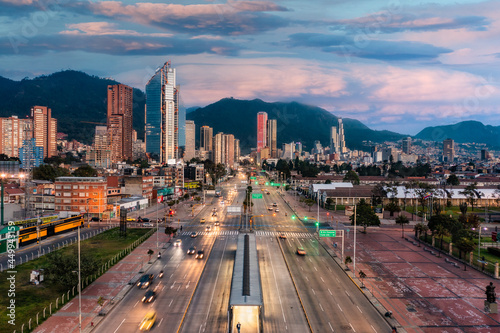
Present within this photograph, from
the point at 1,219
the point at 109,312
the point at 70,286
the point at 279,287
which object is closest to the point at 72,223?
the point at 1,219

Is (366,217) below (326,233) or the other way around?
below

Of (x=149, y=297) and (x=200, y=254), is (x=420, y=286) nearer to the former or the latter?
(x=200, y=254)

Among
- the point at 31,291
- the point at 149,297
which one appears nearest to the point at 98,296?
the point at 149,297

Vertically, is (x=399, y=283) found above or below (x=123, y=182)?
below

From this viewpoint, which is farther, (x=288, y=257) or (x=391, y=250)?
(x=391, y=250)

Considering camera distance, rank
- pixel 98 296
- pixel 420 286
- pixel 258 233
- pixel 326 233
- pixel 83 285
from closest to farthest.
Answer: pixel 98 296 → pixel 83 285 → pixel 420 286 → pixel 326 233 → pixel 258 233

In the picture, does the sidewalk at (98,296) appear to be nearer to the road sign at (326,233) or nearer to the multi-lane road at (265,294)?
the multi-lane road at (265,294)

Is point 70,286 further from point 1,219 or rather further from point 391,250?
point 391,250
